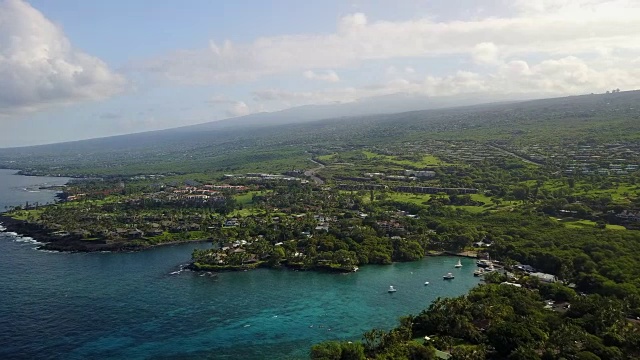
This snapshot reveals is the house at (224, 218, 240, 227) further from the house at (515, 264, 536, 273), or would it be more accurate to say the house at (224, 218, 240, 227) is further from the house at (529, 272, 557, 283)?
the house at (529, 272, 557, 283)

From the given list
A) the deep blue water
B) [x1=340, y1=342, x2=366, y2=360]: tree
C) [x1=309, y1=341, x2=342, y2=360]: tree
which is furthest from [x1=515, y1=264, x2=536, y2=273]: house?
[x1=309, y1=341, x2=342, y2=360]: tree

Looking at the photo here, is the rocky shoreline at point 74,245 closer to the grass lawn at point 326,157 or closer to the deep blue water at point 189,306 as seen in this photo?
the deep blue water at point 189,306

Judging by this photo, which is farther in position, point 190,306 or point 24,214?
point 24,214

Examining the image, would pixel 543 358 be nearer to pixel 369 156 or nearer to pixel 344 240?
pixel 344 240

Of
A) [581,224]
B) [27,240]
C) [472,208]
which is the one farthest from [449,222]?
[27,240]

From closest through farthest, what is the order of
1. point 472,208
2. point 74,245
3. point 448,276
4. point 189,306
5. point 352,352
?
1. point 352,352
2. point 189,306
3. point 448,276
4. point 74,245
5. point 472,208

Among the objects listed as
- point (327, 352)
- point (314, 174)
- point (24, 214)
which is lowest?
point (327, 352)

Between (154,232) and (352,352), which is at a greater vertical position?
(154,232)

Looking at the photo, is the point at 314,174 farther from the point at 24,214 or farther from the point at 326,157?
the point at 24,214

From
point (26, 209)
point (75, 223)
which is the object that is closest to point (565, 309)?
point (75, 223)
